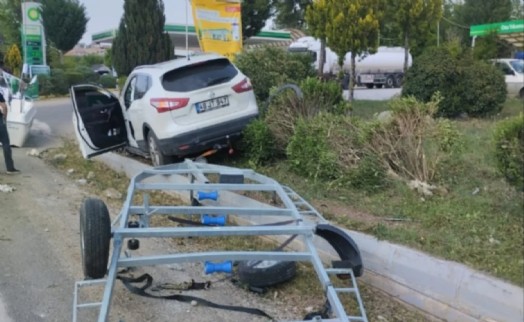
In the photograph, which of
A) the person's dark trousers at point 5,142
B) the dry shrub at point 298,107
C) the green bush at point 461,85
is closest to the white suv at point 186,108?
the dry shrub at point 298,107

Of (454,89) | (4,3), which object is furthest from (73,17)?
(454,89)

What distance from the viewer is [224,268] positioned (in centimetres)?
409

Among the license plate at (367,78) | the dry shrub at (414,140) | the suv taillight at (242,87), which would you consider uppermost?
the suv taillight at (242,87)

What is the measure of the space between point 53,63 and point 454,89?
3809 centimetres

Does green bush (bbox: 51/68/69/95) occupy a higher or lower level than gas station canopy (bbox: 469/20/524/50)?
lower

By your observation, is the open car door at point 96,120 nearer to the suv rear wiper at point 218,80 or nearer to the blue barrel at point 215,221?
the suv rear wiper at point 218,80

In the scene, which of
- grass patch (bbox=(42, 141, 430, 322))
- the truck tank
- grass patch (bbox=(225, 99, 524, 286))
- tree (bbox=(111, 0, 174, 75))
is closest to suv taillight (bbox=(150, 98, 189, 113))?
grass patch (bbox=(42, 141, 430, 322))

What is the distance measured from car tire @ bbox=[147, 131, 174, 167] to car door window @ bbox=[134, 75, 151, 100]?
659mm

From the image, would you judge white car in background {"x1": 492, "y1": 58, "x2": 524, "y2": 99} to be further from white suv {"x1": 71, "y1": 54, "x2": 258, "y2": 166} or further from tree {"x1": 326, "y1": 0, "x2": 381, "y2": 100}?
white suv {"x1": 71, "y1": 54, "x2": 258, "y2": 166}

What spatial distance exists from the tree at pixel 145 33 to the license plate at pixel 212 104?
7899 millimetres

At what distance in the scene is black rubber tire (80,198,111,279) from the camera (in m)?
3.87

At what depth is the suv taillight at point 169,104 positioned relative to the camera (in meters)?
8.46

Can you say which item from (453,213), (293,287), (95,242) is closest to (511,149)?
(453,213)

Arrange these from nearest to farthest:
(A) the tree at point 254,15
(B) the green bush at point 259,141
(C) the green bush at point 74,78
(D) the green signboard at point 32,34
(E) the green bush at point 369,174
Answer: (E) the green bush at point 369,174 < (B) the green bush at point 259,141 < (A) the tree at point 254,15 < (D) the green signboard at point 32,34 < (C) the green bush at point 74,78
